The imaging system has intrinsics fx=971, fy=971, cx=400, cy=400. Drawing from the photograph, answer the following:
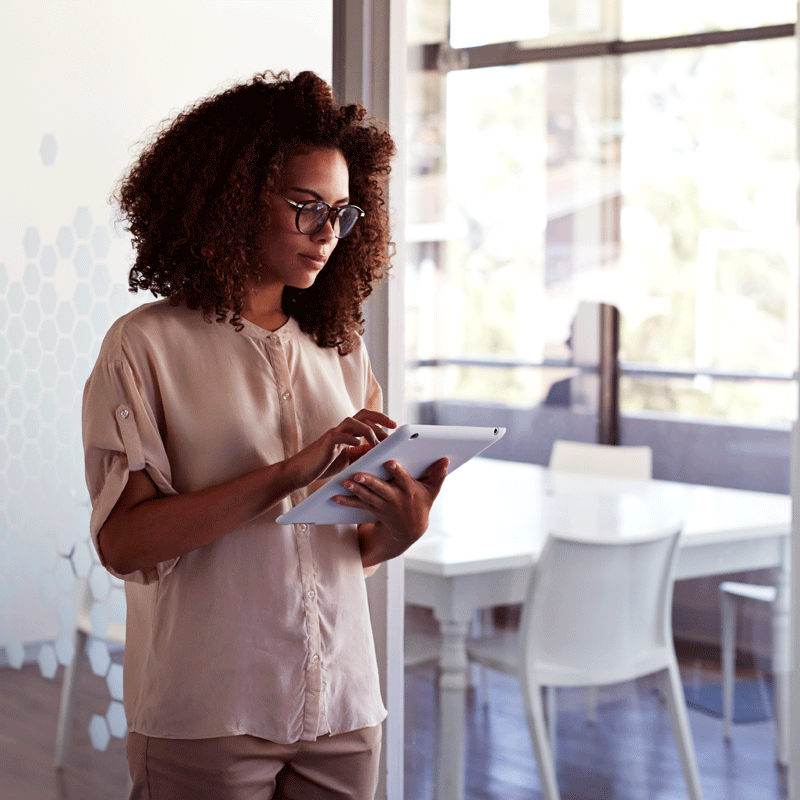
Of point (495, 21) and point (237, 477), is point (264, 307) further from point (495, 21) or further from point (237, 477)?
point (495, 21)

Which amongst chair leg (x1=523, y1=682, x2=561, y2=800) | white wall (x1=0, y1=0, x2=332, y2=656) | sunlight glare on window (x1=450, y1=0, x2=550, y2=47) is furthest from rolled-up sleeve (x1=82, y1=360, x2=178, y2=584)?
sunlight glare on window (x1=450, y1=0, x2=550, y2=47)

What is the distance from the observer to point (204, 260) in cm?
127

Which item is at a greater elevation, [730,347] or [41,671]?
[730,347]

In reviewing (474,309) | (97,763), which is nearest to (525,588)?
(474,309)

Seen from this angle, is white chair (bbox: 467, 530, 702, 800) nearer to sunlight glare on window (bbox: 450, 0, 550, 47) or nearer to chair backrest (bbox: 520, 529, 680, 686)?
chair backrest (bbox: 520, 529, 680, 686)

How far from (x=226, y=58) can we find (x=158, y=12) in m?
0.17

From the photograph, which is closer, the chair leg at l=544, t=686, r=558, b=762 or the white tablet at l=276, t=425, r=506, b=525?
the white tablet at l=276, t=425, r=506, b=525

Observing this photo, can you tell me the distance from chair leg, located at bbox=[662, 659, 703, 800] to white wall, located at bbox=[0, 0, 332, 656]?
4.21 ft

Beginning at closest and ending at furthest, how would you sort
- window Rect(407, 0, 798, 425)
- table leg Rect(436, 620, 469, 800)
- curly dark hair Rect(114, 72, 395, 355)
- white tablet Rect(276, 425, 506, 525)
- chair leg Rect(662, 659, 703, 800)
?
white tablet Rect(276, 425, 506, 525) → curly dark hair Rect(114, 72, 395, 355) → window Rect(407, 0, 798, 425) → chair leg Rect(662, 659, 703, 800) → table leg Rect(436, 620, 469, 800)

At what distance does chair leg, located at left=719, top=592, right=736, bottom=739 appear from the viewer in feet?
6.81

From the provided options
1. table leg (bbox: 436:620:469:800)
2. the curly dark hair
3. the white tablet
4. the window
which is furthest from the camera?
table leg (bbox: 436:620:469:800)

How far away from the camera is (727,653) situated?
208cm

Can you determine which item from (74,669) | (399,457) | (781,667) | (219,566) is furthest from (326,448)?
(781,667)

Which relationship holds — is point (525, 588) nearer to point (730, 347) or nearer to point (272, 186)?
point (730, 347)
